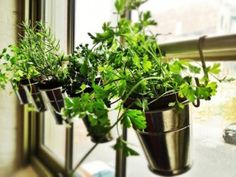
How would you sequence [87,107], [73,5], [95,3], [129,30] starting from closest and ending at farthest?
1. [87,107]
2. [129,30]
3. [95,3]
4. [73,5]

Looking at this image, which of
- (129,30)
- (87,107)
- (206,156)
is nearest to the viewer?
(87,107)

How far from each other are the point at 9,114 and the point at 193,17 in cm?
155

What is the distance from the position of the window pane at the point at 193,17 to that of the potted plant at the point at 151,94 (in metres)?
0.25

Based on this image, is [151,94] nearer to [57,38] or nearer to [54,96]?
[54,96]

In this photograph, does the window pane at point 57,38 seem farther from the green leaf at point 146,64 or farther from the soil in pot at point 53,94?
the green leaf at point 146,64

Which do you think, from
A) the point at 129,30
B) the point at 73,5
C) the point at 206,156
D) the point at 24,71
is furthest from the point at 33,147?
the point at 129,30

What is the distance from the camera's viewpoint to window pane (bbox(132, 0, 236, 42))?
34.6 inches

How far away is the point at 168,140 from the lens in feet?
1.96

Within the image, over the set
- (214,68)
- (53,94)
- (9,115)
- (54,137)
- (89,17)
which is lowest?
(54,137)

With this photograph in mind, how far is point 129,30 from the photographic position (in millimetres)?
647

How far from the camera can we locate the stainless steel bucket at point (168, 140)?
572 mm

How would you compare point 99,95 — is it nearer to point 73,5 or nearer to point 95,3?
point 95,3

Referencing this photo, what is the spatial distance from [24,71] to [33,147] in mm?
1380

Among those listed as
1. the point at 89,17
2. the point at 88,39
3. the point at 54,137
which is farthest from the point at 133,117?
the point at 54,137
